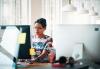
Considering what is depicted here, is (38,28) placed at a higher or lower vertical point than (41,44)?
higher

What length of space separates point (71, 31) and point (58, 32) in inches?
5.6

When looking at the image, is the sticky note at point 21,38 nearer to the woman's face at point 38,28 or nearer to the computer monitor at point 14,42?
the computer monitor at point 14,42

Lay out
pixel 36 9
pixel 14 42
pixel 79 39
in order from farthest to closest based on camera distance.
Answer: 1. pixel 36 9
2. pixel 79 39
3. pixel 14 42

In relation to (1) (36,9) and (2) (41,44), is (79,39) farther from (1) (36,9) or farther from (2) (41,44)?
(1) (36,9)

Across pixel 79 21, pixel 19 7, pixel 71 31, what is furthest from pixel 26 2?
pixel 71 31

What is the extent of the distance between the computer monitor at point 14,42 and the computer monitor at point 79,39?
0.32 m

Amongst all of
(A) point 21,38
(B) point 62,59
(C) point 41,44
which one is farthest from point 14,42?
(C) point 41,44

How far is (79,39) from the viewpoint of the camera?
2.41 metres

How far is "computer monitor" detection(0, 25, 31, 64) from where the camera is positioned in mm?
2258

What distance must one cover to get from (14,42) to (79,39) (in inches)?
26.6

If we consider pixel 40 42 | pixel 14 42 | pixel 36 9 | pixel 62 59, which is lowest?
pixel 62 59

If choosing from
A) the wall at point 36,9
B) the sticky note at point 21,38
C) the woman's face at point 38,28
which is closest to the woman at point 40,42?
the woman's face at point 38,28

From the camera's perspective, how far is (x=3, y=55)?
226 cm

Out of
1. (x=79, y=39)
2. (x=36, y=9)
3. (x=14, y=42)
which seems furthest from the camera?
(x=36, y=9)
